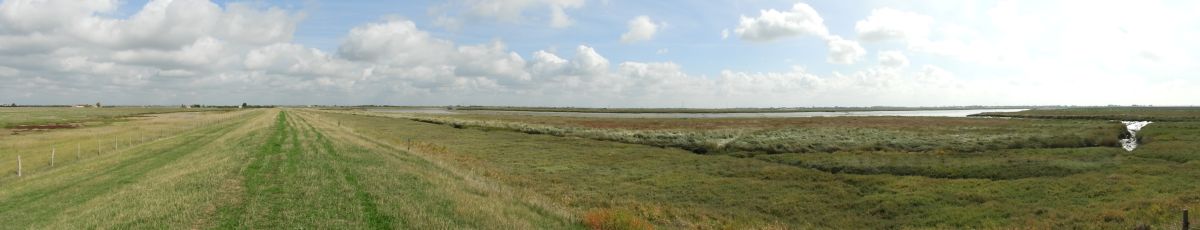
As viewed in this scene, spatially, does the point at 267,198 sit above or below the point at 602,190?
above

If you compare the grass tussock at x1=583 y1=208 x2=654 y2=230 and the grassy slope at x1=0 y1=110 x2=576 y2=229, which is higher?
the grassy slope at x1=0 y1=110 x2=576 y2=229

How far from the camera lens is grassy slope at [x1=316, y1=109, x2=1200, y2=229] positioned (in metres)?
20.5

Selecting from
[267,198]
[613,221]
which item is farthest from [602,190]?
[267,198]

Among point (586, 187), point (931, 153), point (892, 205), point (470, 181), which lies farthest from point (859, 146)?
point (470, 181)

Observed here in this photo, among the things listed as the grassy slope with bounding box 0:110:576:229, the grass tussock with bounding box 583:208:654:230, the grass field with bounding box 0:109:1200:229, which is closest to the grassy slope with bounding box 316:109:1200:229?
the grass field with bounding box 0:109:1200:229

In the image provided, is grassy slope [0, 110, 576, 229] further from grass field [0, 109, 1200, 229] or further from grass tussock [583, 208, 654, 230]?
grass tussock [583, 208, 654, 230]

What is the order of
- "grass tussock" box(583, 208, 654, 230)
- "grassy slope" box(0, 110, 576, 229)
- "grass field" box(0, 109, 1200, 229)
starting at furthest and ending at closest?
"grass tussock" box(583, 208, 654, 230) < "grass field" box(0, 109, 1200, 229) < "grassy slope" box(0, 110, 576, 229)

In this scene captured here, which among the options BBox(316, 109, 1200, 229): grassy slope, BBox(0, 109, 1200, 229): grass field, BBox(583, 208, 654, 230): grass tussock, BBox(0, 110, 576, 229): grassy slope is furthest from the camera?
BBox(316, 109, 1200, 229): grassy slope

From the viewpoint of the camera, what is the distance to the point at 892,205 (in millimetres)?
23156

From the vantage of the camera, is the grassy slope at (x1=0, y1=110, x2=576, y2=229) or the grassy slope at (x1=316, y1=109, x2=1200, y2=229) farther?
the grassy slope at (x1=316, y1=109, x2=1200, y2=229)

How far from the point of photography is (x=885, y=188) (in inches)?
1049

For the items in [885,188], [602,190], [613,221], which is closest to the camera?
[613,221]

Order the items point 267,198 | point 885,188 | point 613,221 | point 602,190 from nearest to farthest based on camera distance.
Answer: point 267,198
point 613,221
point 885,188
point 602,190

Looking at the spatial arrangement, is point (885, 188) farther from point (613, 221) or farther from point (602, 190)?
point (613, 221)
